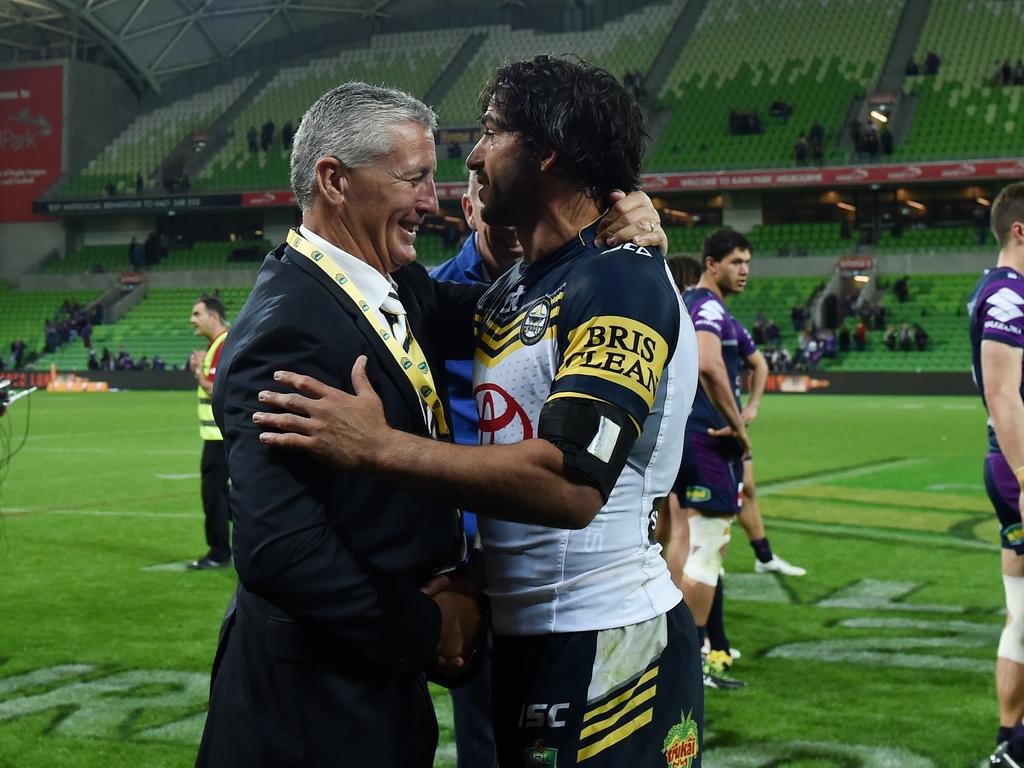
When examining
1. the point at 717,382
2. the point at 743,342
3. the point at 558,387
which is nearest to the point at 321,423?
the point at 558,387

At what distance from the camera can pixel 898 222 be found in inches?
1721

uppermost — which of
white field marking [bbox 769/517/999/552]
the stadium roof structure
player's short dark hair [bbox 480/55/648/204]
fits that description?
the stadium roof structure

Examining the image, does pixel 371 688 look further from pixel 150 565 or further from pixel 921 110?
pixel 921 110

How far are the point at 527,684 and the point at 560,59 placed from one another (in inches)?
51.8

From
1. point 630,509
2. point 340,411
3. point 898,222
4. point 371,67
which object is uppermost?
point 371,67

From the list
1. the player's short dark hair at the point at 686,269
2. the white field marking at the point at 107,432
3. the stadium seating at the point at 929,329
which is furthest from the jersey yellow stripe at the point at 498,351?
the stadium seating at the point at 929,329

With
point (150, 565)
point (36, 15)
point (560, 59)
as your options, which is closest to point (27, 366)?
point (36, 15)

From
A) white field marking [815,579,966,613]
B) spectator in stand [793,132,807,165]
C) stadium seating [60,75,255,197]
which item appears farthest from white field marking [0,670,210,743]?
stadium seating [60,75,255,197]

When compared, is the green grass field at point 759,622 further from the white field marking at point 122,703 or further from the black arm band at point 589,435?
the black arm band at point 589,435

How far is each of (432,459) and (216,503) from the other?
790 centimetres

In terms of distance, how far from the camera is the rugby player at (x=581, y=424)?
2291 millimetres

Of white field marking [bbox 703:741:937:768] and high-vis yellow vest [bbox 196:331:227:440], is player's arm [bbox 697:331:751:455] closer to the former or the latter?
white field marking [bbox 703:741:937:768]

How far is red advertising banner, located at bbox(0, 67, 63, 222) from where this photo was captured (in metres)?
54.0

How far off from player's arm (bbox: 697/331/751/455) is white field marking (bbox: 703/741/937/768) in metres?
1.91
